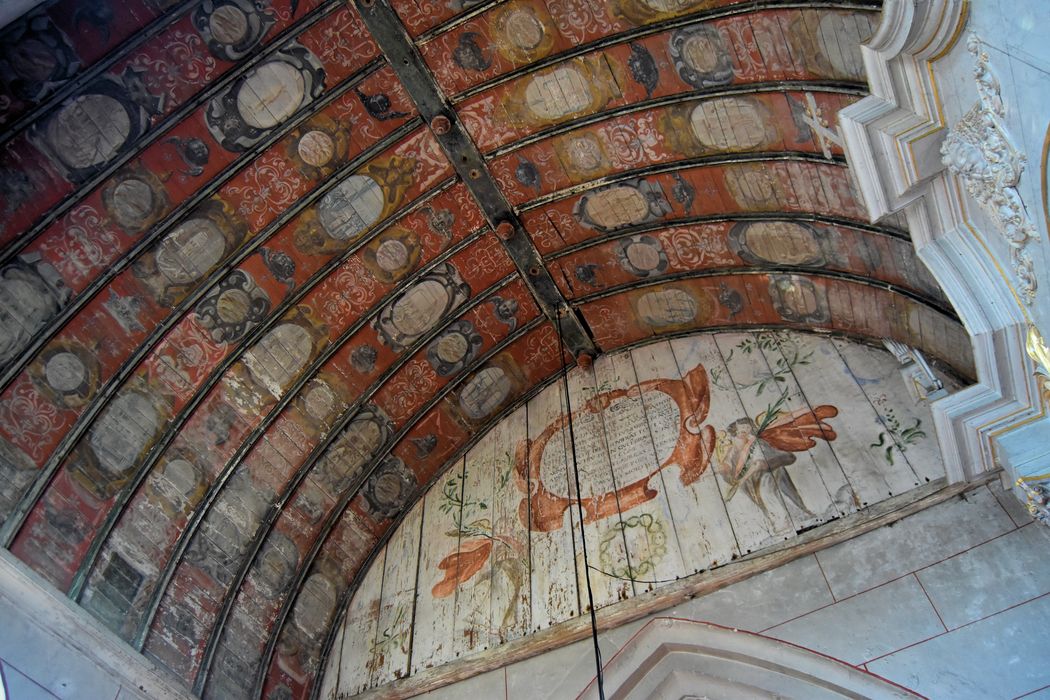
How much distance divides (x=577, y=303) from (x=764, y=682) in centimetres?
440

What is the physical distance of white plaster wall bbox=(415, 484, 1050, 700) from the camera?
571cm

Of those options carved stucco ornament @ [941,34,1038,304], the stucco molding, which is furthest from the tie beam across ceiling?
carved stucco ornament @ [941,34,1038,304]

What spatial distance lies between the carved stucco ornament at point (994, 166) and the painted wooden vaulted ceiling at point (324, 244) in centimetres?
193

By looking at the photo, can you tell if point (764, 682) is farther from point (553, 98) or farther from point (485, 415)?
point (553, 98)

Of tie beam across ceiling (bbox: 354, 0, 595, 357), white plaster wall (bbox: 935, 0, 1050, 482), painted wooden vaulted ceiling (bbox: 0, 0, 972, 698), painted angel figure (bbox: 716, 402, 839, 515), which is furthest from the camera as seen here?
painted angel figure (bbox: 716, 402, 839, 515)

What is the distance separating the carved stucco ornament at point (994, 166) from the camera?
3.99m

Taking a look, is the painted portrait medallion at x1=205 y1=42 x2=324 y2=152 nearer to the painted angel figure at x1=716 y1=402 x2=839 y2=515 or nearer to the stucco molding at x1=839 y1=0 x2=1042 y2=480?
the stucco molding at x1=839 y1=0 x2=1042 y2=480

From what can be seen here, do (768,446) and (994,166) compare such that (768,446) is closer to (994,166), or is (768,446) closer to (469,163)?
(469,163)

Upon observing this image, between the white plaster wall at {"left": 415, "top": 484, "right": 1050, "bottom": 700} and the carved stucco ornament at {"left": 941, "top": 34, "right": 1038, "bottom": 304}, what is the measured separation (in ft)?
8.34

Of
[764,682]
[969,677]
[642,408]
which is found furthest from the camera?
[642,408]

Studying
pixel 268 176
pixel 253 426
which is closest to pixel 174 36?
pixel 268 176

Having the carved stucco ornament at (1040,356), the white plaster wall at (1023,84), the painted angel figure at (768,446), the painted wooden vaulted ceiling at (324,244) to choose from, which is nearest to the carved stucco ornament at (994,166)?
the white plaster wall at (1023,84)

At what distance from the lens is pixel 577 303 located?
9.46m

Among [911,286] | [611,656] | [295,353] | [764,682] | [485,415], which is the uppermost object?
[485,415]
